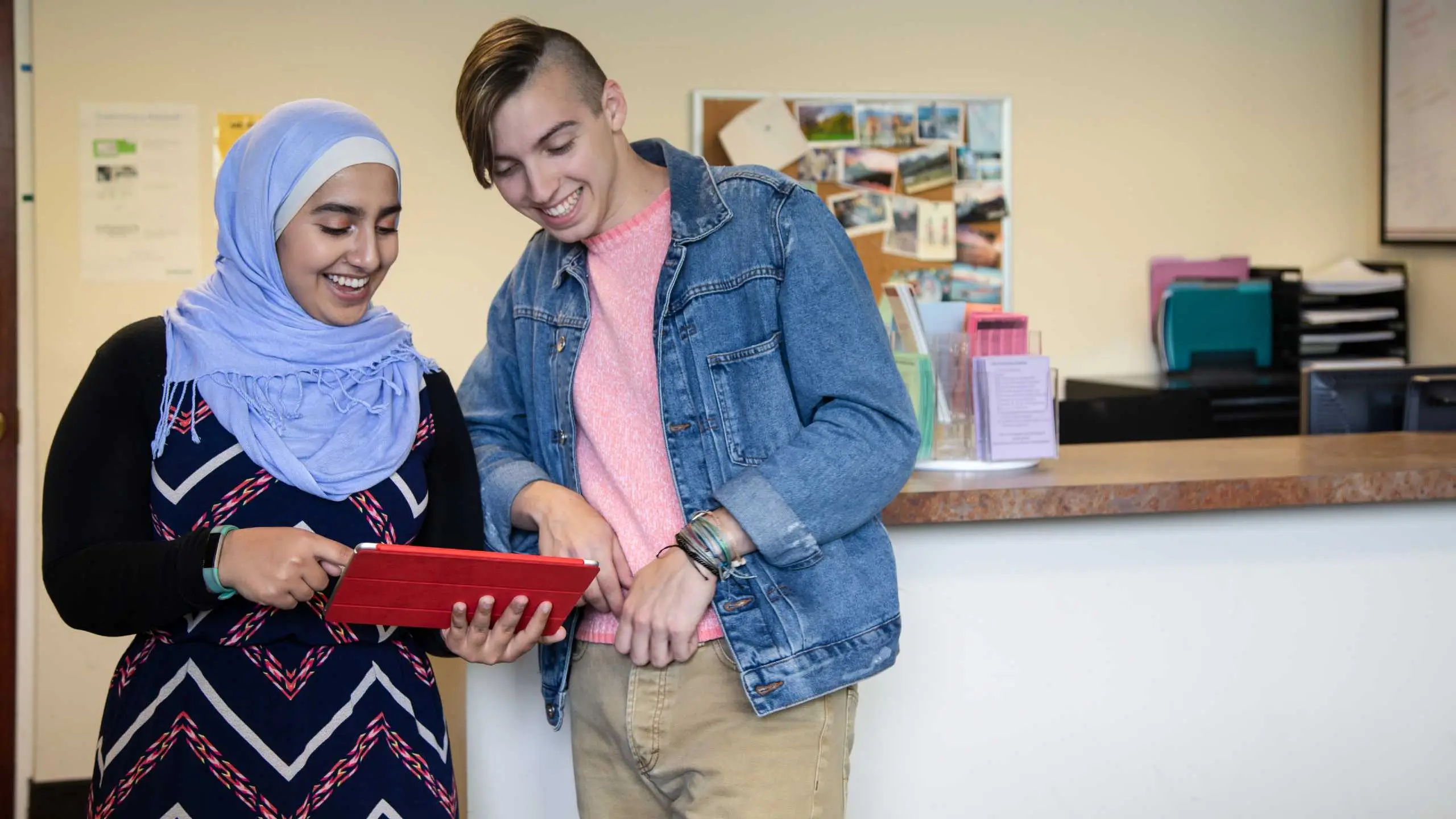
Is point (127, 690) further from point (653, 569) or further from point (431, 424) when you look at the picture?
point (653, 569)

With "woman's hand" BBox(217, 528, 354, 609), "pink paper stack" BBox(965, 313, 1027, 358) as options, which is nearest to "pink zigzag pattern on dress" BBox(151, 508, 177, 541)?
"woman's hand" BBox(217, 528, 354, 609)

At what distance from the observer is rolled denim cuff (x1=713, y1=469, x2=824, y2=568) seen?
4.34ft

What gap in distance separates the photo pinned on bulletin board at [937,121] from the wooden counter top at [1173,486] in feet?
5.88

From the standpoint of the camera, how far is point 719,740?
56.0 inches

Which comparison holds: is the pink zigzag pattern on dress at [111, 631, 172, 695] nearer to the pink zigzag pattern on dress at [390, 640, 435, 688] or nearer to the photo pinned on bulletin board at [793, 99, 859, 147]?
the pink zigzag pattern on dress at [390, 640, 435, 688]

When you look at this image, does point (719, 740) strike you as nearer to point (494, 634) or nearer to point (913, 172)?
point (494, 634)

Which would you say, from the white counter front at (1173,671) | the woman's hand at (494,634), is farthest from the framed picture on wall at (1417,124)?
the woman's hand at (494,634)

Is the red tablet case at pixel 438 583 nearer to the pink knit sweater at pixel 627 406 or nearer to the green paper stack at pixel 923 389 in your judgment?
the pink knit sweater at pixel 627 406

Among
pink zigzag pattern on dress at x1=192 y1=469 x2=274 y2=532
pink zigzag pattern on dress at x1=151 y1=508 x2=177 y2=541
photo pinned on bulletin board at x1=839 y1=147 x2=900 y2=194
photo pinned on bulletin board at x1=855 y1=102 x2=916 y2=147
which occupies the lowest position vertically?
pink zigzag pattern on dress at x1=151 y1=508 x2=177 y2=541

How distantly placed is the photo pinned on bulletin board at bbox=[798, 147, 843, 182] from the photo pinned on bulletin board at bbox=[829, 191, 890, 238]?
64mm

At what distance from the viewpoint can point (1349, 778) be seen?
6.77ft

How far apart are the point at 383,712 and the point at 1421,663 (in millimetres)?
1684

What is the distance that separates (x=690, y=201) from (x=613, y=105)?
0.15 meters

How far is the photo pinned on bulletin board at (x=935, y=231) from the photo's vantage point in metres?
3.78
